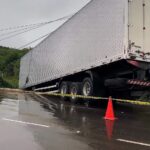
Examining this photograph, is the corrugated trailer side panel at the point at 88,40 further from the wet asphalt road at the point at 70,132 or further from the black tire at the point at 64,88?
the wet asphalt road at the point at 70,132

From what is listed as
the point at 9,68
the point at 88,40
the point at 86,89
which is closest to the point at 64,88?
the point at 86,89

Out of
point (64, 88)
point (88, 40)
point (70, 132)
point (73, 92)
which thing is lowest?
point (70, 132)

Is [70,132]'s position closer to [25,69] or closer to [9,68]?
[25,69]

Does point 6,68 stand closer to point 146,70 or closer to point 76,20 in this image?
point 76,20

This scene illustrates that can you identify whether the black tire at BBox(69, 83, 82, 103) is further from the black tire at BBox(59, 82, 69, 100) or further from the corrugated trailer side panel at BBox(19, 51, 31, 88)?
the corrugated trailer side panel at BBox(19, 51, 31, 88)

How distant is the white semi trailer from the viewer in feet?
43.7

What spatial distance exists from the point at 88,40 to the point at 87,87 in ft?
6.45

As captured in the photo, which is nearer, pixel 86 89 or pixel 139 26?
pixel 139 26

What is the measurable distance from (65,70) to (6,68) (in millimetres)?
44473

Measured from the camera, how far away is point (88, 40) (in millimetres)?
16078

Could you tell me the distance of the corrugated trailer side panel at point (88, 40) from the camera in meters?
13.7

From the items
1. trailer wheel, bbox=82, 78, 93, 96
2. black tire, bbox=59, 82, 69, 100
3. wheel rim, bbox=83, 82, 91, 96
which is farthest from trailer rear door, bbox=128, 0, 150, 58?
black tire, bbox=59, 82, 69, 100

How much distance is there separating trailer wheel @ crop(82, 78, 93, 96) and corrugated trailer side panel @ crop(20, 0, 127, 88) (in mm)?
558

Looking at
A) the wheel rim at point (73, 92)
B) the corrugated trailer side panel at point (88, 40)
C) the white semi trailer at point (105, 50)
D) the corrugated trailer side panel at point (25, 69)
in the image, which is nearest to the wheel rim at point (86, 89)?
the white semi trailer at point (105, 50)
